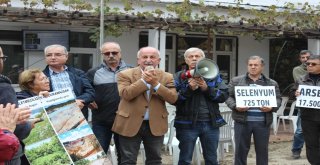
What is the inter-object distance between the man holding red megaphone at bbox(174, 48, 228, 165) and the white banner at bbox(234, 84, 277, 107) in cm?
55

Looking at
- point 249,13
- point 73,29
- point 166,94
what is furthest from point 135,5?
point 166,94

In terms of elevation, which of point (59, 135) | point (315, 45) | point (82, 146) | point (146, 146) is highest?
point (315, 45)

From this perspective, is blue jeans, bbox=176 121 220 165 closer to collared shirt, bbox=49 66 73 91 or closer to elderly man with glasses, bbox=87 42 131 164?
elderly man with glasses, bbox=87 42 131 164

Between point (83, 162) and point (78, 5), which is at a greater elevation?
point (78, 5)

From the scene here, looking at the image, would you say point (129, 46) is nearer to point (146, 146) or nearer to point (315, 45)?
point (315, 45)

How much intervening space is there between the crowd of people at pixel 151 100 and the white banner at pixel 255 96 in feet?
0.14

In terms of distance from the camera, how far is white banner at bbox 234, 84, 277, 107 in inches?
241

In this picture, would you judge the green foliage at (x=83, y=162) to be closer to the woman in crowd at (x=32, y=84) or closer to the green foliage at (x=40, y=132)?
the green foliage at (x=40, y=132)

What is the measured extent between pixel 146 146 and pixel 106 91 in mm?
840

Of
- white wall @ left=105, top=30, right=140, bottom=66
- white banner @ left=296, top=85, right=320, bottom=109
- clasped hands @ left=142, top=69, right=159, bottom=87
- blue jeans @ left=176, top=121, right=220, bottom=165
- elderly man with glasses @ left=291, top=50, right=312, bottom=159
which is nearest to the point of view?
clasped hands @ left=142, top=69, right=159, bottom=87

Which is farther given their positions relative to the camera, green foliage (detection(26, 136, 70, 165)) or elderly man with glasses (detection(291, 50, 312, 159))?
elderly man with glasses (detection(291, 50, 312, 159))

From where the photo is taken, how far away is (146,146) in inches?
208

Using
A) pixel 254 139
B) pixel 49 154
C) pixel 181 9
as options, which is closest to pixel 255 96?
pixel 254 139

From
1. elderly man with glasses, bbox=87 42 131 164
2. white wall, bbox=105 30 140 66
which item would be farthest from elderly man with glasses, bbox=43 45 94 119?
white wall, bbox=105 30 140 66
